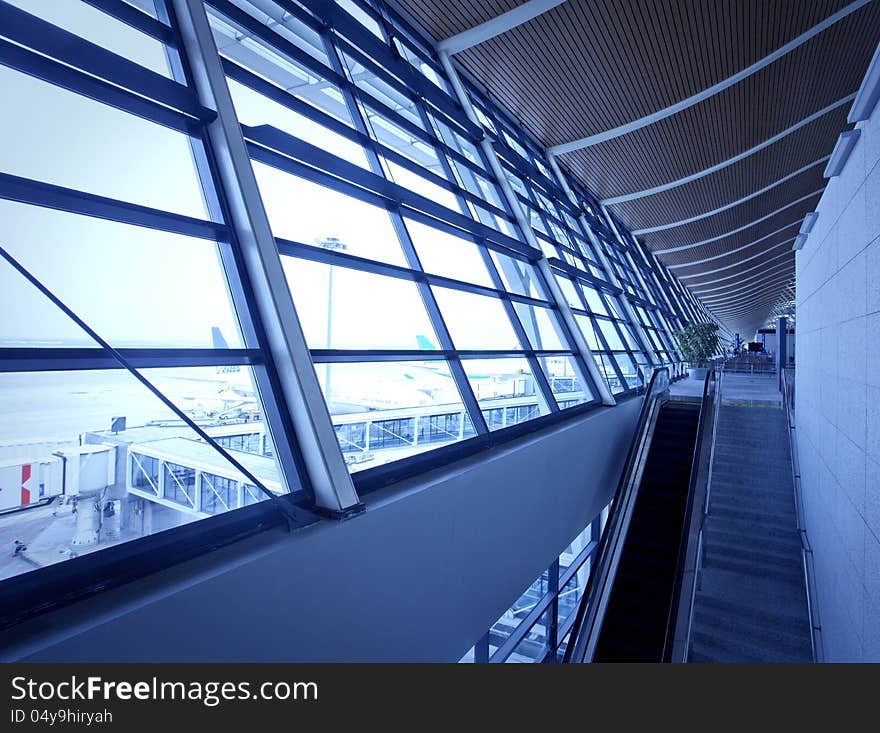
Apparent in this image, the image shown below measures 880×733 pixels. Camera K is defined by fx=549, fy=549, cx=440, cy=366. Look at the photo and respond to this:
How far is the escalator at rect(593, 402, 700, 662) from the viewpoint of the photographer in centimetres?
774

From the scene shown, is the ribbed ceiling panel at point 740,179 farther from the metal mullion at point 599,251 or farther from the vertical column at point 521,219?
the vertical column at point 521,219

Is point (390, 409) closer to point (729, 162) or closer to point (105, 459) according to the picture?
point (105, 459)

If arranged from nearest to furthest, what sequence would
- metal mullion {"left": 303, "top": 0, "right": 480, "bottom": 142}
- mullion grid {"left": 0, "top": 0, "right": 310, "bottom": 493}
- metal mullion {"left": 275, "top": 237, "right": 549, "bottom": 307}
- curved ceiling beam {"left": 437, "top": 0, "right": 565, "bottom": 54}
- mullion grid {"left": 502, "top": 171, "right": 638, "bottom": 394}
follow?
mullion grid {"left": 0, "top": 0, "right": 310, "bottom": 493} → metal mullion {"left": 275, "top": 237, "right": 549, "bottom": 307} → metal mullion {"left": 303, "top": 0, "right": 480, "bottom": 142} → curved ceiling beam {"left": 437, "top": 0, "right": 565, "bottom": 54} → mullion grid {"left": 502, "top": 171, "right": 638, "bottom": 394}

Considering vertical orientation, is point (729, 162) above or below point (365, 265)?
above

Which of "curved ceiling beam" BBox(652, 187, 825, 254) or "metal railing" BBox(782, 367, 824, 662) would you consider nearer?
"metal railing" BBox(782, 367, 824, 662)

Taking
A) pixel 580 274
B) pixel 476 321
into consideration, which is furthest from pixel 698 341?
pixel 476 321

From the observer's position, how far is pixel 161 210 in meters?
3.55

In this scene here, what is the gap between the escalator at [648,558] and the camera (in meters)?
6.54

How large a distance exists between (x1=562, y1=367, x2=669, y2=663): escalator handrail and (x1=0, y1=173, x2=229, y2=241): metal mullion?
229 inches

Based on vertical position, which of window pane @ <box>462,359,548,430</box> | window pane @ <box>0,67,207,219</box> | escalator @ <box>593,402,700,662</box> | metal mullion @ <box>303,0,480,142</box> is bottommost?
escalator @ <box>593,402,700,662</box>

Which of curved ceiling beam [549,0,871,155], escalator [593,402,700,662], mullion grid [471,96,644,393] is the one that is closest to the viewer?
escalator [593,402,700,662]

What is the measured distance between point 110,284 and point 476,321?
4970 millimetres

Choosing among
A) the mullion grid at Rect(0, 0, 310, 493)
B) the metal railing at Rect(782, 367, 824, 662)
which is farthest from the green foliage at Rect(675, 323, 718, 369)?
the mullion grid at Rect(0, 0, 310, 493)

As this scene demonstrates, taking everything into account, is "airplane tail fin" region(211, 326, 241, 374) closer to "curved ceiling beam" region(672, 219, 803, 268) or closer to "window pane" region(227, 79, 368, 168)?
"window pane" region(227, 79, 368, 168)
